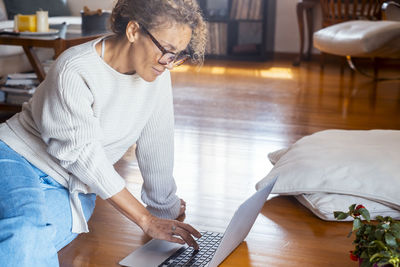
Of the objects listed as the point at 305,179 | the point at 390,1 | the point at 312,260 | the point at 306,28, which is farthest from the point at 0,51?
the point at 306,28

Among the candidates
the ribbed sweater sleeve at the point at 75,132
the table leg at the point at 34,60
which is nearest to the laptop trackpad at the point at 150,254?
the ribbed sweater sleeve at the point at 75,132

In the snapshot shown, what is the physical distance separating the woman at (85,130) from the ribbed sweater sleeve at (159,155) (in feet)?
0.24

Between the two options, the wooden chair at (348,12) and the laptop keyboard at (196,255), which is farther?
the wooden chair at (348,12)

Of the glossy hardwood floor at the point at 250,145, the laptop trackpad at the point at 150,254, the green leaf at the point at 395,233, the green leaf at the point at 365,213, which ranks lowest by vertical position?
the glossy hardwood floor at the point at 250,145

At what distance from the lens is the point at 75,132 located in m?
→ 1.38

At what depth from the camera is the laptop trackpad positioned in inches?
59.6

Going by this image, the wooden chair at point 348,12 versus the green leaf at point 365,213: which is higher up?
the green leaf at point 365,213

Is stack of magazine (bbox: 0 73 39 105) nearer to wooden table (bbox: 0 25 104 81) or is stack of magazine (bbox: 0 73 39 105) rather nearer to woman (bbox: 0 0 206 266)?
wooden table (bbox: 0 25 104 81)

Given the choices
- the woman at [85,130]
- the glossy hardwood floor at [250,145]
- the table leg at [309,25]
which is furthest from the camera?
the table leg at [309,25]

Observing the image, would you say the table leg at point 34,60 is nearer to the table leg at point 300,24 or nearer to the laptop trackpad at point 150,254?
the laptop trackpad at point 150,254

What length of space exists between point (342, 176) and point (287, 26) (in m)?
4.05

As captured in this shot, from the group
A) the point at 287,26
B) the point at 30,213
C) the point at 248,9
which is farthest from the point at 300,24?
the point at 30,213

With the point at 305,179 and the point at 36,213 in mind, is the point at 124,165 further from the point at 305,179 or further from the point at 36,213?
the point at 36,213

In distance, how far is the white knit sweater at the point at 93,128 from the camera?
1396 mm
